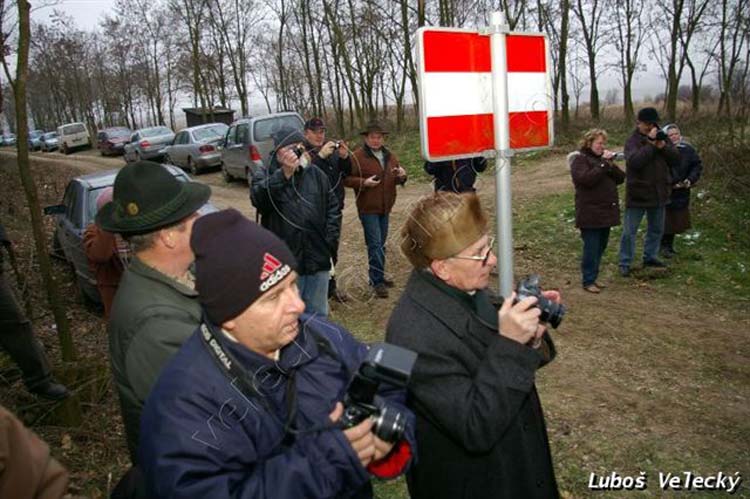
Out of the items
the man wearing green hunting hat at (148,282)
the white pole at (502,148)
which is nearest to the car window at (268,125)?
the man wearing green hunting hat at (148,282)

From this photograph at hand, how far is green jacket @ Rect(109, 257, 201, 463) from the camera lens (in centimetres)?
177

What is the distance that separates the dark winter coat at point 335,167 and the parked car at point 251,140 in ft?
23.1

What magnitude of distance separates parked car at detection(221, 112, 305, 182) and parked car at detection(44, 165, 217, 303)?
565 centimetres

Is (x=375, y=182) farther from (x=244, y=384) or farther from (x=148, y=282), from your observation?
(x=244, y=384)

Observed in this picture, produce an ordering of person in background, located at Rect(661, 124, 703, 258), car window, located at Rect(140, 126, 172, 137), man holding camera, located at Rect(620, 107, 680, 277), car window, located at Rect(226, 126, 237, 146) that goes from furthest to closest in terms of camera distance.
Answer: car window, located at Rect(140, 126, 172, 137), car window, located at Rect(226, 126, 237, 146), person in background, located at Rect(661, 124, 703, 258), man holding camera, located at Rect(620, 107, 680, 277)

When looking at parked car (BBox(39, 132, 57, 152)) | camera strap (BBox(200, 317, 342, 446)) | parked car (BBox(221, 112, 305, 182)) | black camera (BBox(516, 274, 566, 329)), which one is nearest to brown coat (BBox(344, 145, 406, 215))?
black camera (BBox(516, 274, 566, 329))

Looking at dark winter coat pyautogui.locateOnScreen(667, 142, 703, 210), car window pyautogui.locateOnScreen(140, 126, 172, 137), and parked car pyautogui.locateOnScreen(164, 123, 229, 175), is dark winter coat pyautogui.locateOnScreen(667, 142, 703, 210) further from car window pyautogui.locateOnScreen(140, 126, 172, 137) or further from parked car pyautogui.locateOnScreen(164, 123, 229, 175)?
car window pyautogui.locateOnScreen(140, 126, 172, 137)

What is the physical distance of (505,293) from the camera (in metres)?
2.24

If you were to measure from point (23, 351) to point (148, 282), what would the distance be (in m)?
2.78

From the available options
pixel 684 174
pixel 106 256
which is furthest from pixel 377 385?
pixel 684 174

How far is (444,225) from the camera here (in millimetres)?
1928

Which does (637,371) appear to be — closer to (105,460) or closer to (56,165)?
(105,460)

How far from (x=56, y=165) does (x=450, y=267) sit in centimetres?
2492

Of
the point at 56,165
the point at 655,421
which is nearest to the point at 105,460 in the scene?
the point at 655,421
